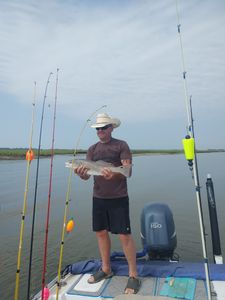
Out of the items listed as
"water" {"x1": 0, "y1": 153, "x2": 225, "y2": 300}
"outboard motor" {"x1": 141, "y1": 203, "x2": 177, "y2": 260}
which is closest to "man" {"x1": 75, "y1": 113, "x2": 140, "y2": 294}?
"outboard motor" {"x1": 141, "y1": 203, "x2": 177, "y2": 260}

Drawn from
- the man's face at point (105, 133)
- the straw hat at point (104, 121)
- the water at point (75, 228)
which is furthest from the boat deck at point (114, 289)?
the straw hat at point (104, 121)

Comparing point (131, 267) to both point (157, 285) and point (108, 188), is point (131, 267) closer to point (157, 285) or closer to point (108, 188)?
point (157, 285)

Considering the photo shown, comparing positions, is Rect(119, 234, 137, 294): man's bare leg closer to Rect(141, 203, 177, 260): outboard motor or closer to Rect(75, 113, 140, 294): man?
Rect(75, 113, 140, 294): man

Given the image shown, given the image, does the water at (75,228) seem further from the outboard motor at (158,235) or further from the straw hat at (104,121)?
the straw hat at (104,121)

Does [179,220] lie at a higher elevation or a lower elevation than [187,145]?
lower

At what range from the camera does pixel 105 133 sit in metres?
4.69

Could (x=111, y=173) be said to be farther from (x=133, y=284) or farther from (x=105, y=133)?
(x=133, y=284)

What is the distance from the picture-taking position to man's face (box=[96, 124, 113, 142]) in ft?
15.3

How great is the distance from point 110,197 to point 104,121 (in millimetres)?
1049

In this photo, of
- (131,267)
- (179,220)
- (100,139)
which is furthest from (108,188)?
(179,220)

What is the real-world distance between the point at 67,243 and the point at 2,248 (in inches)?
61.0

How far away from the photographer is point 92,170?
4.44 meters

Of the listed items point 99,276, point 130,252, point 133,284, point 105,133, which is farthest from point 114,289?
point 105,133

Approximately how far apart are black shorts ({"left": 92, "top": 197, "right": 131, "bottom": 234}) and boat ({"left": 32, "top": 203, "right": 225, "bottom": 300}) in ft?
2.43
